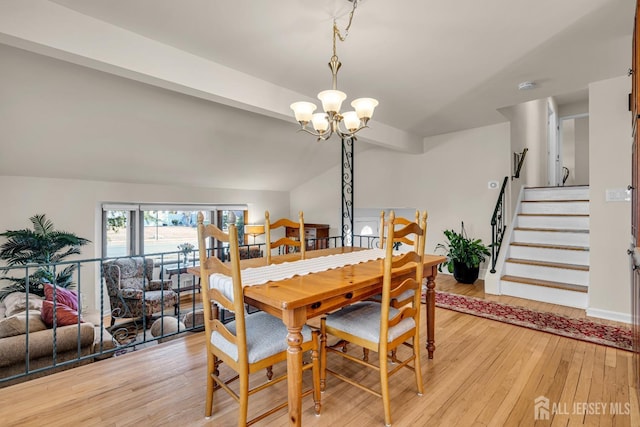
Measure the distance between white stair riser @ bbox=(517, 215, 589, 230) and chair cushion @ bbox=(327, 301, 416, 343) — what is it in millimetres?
3737

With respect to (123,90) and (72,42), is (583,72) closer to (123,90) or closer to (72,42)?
(72,42)

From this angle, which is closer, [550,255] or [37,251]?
[550,255]

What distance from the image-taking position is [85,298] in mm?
4820

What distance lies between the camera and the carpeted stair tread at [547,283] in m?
3.58

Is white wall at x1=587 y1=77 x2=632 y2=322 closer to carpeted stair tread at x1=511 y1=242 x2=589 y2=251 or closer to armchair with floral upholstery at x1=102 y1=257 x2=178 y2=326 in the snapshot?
carpeted stair tread at x1=511 y1=242 x2=589 y2=251

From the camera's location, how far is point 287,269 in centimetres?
209

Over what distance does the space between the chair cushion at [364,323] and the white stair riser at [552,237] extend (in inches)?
136

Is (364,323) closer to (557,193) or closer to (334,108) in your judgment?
(334,108)

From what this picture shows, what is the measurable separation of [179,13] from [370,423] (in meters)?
2.76

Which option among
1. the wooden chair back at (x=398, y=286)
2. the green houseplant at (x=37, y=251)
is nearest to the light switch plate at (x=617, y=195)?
the wooden chair back at (x=398, y=286)

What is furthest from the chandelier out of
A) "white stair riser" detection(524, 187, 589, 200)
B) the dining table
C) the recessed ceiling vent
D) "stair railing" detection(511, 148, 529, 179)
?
"white stair riser" detection(524, 187, 589, 200)

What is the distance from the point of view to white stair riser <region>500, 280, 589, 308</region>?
3482 mm

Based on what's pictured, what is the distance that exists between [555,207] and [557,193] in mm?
385

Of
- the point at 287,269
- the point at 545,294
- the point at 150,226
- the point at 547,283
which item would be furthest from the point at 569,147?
the point at 150,226
